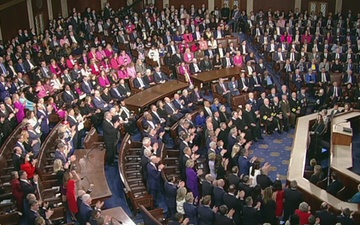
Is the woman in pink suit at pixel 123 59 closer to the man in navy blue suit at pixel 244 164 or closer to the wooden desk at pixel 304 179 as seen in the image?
the wooden desk at pixel 304 179

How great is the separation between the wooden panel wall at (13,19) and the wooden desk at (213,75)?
690 centimetres

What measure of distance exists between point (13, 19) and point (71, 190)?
430 inches

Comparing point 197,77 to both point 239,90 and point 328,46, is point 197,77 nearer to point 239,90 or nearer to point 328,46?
point 239,90

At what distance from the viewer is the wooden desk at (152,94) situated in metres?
13.7

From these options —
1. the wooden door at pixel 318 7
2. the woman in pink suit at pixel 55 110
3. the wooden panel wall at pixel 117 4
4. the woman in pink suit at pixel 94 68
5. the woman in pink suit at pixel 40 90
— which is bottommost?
the woman in pink suit at pixel 55 110

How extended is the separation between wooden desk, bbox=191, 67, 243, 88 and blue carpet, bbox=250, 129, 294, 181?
2.81 m

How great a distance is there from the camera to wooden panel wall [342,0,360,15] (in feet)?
68.6

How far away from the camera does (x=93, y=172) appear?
9.91 m

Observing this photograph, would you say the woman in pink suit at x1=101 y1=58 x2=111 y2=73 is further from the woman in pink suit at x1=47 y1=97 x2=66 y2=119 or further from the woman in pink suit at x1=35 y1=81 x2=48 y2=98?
the woman in pink suit at x1=47 y1=97 x2=66 y2=119

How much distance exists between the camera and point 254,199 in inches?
357

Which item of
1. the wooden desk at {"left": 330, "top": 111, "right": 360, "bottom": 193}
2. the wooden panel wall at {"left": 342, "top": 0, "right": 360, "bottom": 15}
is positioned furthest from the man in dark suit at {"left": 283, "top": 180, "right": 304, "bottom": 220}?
the wooden panel wall at {"left": 342, "top": 0, "right": 360, "bottom": 15}

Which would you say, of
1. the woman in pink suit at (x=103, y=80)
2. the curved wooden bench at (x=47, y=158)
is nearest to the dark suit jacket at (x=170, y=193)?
the curved wooden bench at (x=47, y=158)

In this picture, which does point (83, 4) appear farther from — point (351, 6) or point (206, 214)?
point (206, 214)

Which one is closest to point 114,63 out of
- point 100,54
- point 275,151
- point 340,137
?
point 100,54
